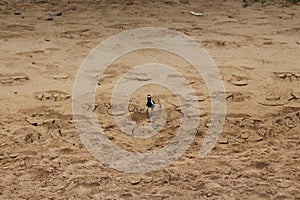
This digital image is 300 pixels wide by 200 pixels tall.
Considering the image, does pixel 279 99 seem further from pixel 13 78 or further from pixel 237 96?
pixel 13 78

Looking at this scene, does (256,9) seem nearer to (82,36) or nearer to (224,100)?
(82,36)

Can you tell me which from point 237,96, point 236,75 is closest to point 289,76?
point 236,75

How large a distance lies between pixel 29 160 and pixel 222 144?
3.98 ft

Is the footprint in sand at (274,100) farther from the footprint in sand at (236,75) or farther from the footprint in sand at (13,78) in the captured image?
the footprint in sand at (13,78)

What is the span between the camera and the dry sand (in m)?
2.29

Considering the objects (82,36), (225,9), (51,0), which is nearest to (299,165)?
(82,36)

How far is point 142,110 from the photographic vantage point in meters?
3.06

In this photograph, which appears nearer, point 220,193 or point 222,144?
point 220,193

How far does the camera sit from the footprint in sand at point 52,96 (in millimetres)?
3212

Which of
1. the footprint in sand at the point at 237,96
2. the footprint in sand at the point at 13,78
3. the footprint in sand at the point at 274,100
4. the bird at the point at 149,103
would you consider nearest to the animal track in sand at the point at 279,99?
the footprint in sand at the point at 274,100

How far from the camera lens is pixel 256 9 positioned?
595cm

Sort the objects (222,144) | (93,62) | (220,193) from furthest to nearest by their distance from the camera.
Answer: (93,62) < (222,144) < (220,193)

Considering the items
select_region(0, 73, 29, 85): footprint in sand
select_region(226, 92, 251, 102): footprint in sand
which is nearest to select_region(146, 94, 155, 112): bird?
select_region(226, 92, 251, 102): footprint in sand

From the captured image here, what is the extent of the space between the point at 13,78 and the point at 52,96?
0.51 m
